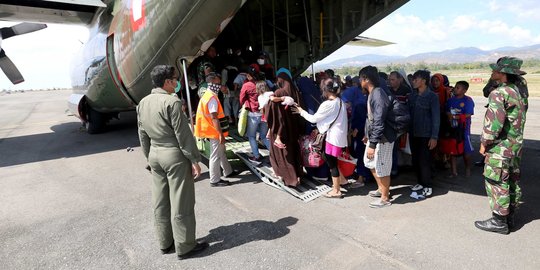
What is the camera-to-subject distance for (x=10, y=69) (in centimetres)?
1177

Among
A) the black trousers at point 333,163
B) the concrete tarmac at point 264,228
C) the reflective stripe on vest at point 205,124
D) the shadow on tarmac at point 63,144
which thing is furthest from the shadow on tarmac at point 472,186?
the shadow on tarmac at point 63,144

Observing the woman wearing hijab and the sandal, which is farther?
the sandal

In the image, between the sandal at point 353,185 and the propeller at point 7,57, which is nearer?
the sandal at point 353,185

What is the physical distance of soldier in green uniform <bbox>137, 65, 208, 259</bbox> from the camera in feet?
9.46

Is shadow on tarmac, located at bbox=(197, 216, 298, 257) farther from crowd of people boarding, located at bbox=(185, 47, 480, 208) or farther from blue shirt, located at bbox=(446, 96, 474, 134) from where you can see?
blue shirt, located at bbox=(446, 96, 474, 134)

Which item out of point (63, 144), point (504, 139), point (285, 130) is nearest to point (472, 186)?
point (504, 139)

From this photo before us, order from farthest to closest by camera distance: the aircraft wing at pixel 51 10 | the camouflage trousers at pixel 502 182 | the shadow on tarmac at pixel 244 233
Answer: the aircraft wing at pixel 51 10 < the shadow on tarmac at pixel 244 233 < the camouflage trousers at pixel 502 182

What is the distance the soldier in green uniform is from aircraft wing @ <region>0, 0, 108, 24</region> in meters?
5.58

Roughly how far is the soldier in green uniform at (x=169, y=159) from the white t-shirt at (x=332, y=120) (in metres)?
1.79

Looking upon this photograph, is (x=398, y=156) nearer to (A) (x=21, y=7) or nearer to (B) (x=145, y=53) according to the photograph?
(B) (x=145, y=53)

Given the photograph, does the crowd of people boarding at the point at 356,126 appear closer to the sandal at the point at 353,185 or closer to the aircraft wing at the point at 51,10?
the sandal at the point at 353,185

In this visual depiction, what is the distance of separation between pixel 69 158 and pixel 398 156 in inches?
289

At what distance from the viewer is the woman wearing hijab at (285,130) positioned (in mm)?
4344

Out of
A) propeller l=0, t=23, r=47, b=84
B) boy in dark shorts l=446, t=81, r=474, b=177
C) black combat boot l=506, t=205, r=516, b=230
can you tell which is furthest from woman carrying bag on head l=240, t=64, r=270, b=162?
propeller l=0, t=23, r=47, b=84
